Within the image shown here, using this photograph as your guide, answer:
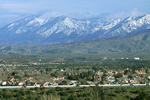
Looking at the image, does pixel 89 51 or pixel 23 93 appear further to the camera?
pixel 89 51

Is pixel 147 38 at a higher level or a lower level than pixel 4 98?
higher

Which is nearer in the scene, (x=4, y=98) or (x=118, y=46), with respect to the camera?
(x=4, y=98)

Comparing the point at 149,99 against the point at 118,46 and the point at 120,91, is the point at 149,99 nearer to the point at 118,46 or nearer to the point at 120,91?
the point at 120,91

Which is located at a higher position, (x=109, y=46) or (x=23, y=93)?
(x=109, y=46)

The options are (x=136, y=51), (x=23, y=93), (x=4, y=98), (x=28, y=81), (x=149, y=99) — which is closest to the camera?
(x=149, y=99)

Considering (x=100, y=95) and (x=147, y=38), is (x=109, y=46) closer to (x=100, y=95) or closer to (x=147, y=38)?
(x=147, y=38)

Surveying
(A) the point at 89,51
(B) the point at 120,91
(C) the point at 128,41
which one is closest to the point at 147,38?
(C) the point at 128,41

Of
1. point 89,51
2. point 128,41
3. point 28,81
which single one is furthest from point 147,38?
point 28,81

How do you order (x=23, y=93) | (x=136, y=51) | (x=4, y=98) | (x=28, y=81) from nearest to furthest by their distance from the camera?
(x=4, y=98) < (x=23, y=93) < (x=28, y=81) < (x=136, y=51)

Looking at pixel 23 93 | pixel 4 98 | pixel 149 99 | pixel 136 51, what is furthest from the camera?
pixel 136 51

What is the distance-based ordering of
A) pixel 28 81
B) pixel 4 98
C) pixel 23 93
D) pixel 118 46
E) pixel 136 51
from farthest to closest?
pixel 118 46, pixel 136 51, pixel 28 81, pixel 23 93, pixel 4 98
